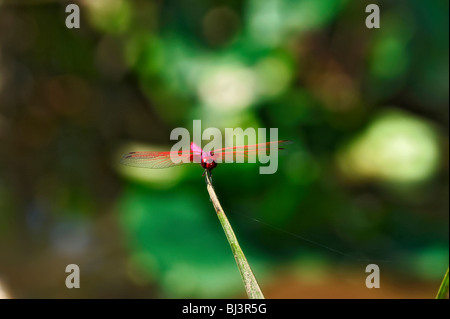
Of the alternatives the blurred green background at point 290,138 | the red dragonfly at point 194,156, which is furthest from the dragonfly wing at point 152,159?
the blurred green background at point 290,138

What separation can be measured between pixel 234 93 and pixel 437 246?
0.97m

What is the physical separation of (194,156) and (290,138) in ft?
2.58

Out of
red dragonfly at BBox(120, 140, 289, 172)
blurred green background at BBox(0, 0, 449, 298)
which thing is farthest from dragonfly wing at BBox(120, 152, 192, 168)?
blurred green background at BBox(0, 0, 449, 298)

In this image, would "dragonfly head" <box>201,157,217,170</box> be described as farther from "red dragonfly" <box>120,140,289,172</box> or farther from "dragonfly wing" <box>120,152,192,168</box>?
"dragonfly wing" <box>120,152,192,168</box>

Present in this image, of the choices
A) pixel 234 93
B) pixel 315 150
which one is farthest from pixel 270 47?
Answer: pixel 315 150

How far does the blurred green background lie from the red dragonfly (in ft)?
1.85

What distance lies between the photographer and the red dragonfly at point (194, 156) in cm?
86

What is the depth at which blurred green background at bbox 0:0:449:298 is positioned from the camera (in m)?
1.67

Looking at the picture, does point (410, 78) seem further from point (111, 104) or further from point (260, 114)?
point (111, 104)

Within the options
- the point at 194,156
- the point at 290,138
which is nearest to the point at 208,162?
the point at 194,156

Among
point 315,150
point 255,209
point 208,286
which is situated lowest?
point 208,286

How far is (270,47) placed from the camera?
1662 mm

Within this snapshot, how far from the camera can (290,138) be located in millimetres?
1655

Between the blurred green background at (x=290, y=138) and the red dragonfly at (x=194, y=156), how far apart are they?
0.56 m
